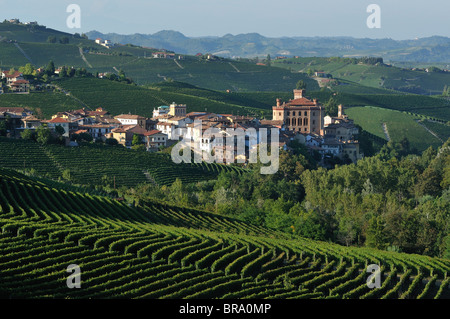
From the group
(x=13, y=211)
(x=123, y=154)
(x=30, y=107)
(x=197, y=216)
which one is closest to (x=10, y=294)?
(x=13, y=211)

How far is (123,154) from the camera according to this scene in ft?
210

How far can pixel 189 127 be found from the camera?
7444 centimetres

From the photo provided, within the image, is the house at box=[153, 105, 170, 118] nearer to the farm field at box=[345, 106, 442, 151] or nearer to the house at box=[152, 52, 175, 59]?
the farm field at box=[345, 106, 442, 151]

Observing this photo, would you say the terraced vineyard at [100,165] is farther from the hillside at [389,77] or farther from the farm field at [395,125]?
the hillside at [389,77]

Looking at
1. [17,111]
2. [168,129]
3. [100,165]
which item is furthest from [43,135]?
[168,129]

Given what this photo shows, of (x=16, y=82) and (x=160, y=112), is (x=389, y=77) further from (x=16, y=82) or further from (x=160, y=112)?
(x=16, y=82)

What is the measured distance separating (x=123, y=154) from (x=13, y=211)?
30576mm

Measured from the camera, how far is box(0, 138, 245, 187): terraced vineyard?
5603 cm

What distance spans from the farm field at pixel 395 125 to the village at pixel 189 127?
10208mm

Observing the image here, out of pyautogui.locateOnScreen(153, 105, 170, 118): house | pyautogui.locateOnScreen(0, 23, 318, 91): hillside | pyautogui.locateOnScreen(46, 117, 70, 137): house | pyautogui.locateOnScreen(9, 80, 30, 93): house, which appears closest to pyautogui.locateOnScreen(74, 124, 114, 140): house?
pyautogui.locateOnScreen(46, 117, 70, 137): house

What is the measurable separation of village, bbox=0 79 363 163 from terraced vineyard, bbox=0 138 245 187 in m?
3.04

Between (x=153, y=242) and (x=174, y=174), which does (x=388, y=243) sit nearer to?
(x=153, y=242)

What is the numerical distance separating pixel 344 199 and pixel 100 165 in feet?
66.9

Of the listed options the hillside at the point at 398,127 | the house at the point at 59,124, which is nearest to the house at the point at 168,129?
the house at the point at 59,124
